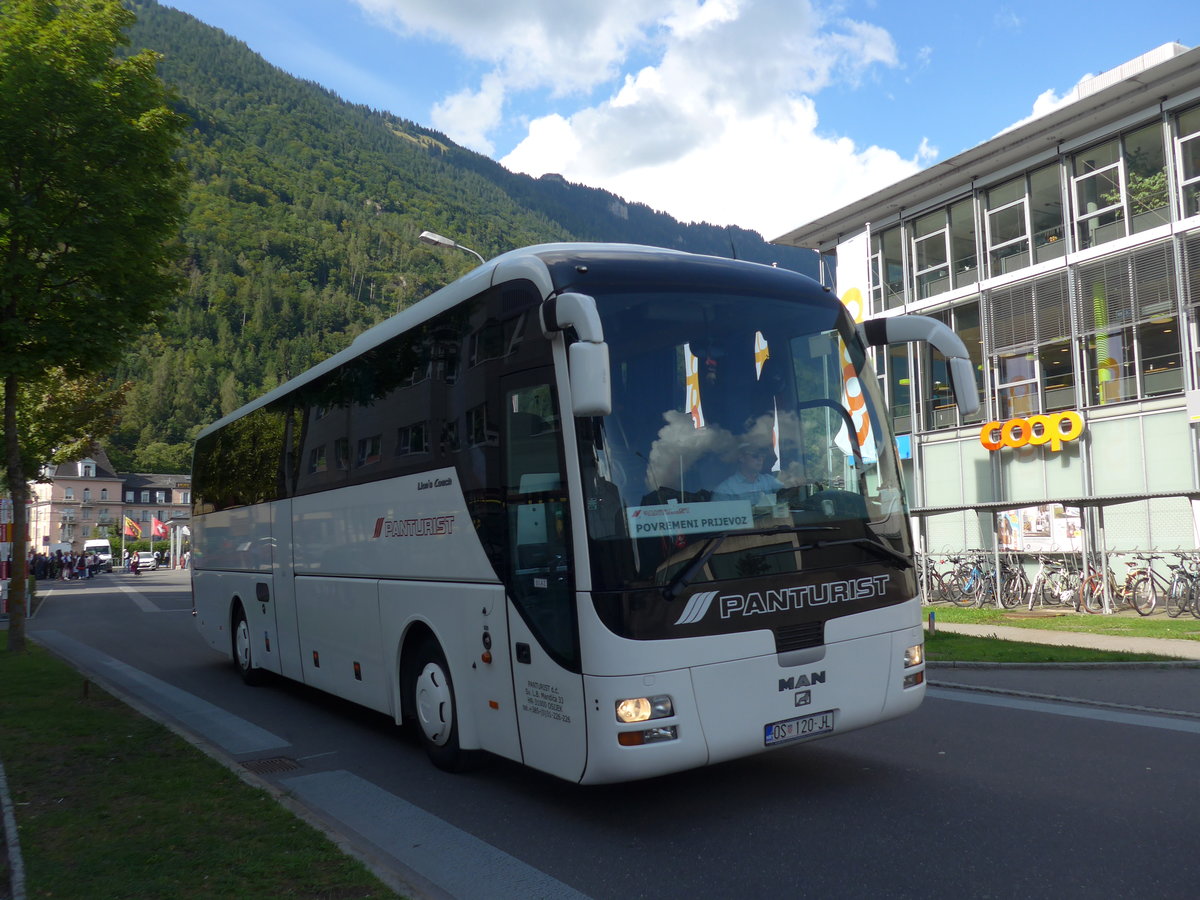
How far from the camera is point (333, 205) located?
551 ft

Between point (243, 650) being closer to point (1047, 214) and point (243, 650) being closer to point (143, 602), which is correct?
point (1047, 214)

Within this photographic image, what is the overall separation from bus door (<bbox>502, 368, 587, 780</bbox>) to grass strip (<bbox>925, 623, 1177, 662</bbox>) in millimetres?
7816

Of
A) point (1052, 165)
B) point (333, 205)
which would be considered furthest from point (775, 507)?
point (333, 205)

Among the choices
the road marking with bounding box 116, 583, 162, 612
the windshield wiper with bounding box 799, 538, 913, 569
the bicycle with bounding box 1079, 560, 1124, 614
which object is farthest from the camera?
the road marking with bounding box 116, 583, 162, 612

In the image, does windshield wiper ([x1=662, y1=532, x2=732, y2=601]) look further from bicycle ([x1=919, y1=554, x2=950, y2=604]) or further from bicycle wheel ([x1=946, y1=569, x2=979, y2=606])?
bicycle ([x1=919, y1=554, x2=950, y2=604])

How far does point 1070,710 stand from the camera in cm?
910

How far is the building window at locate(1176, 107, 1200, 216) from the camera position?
72.6 feet

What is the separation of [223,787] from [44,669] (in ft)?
26.8

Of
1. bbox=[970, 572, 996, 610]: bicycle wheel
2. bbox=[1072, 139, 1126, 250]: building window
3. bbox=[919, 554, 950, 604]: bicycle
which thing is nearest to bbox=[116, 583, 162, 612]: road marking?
bbox=[919, 554, 950, 604]: bicycle

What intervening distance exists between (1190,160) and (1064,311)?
13.8 ft

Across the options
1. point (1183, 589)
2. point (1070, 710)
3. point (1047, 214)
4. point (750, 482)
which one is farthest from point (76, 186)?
point (1047, 214)

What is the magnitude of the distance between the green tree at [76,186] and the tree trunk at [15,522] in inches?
77.9

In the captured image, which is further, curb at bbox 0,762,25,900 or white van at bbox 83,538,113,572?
white van at bbox 83,538,113,572

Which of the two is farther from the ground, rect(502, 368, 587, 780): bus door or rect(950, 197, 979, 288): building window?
rect(950, 197, 979, 288): building window
